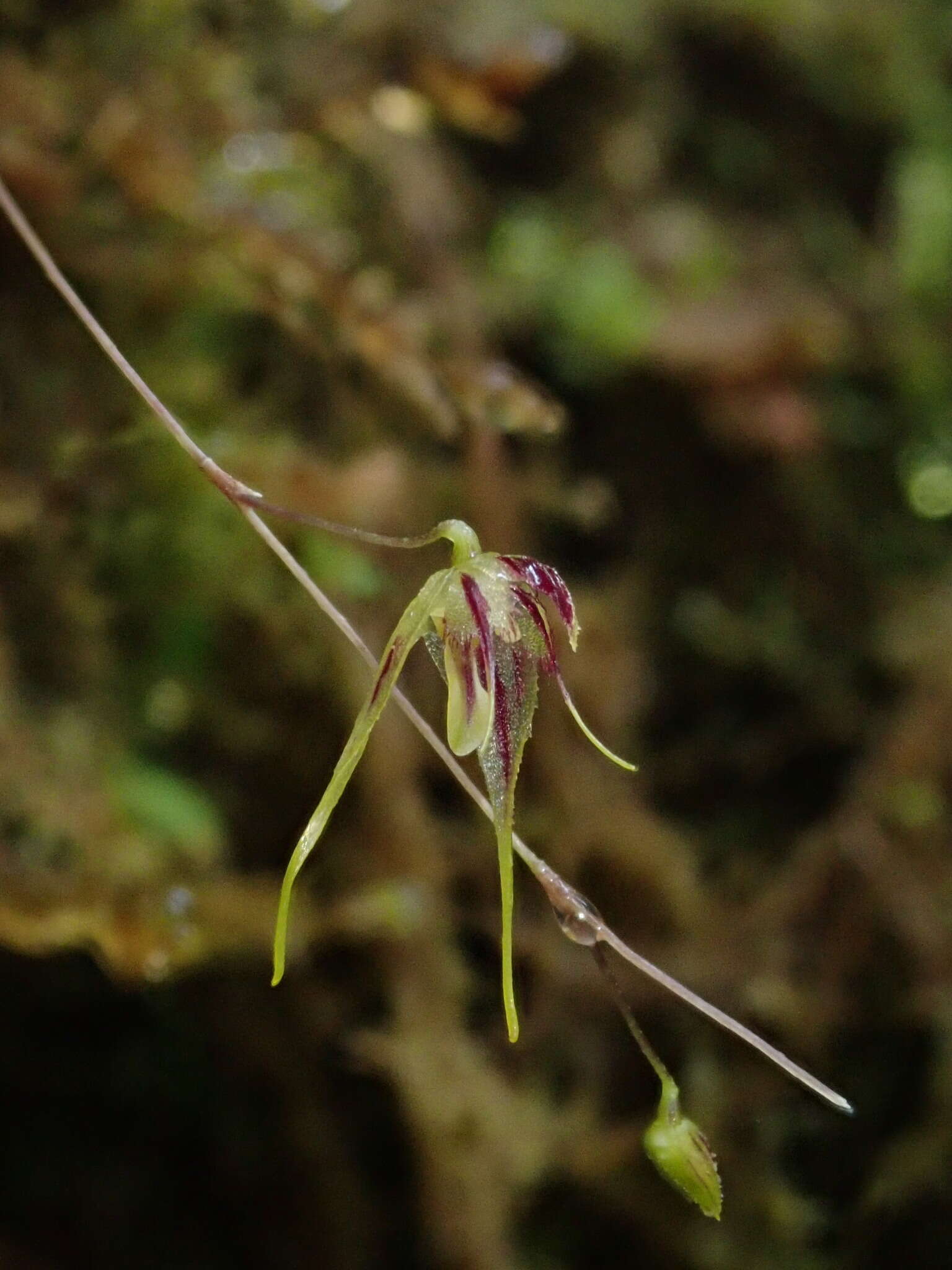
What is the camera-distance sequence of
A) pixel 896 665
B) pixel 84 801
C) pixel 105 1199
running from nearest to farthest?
pixel 84 801 < pixel 105 1199 < pixel 896 665

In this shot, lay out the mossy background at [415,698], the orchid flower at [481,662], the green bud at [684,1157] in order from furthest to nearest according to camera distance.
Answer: the mossy background at [415,698], the green bud at [684,1157], the orchid flower at [481,662]

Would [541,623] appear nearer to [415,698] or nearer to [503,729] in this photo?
[503,729]

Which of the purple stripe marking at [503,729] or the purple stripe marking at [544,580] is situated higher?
the purple stripe marking at [544,580]

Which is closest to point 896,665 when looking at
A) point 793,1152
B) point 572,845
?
point 572,845

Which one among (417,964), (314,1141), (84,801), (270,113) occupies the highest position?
(270,113)

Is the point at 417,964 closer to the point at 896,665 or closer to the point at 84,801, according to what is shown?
the point at 84,801

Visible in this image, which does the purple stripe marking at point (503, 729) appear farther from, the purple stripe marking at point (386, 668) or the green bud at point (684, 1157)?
the green bud at point (684, 1157)

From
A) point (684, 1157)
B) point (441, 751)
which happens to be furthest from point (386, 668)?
point (684, 1157)

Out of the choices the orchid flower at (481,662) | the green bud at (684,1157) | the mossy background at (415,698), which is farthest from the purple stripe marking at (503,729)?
the mossy background at (415,698)
